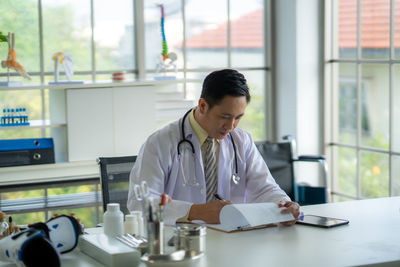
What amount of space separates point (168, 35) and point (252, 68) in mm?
725

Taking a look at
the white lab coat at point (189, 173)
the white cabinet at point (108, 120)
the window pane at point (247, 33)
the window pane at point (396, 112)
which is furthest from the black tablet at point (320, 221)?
the window pane at point (247, 33)

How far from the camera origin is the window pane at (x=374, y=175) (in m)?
4.34


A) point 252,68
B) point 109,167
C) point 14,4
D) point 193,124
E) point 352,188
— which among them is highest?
point 14,4

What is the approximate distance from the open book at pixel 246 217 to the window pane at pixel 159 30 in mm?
2391

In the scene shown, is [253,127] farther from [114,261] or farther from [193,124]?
[114,261]

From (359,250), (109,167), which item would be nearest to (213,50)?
(109,167)

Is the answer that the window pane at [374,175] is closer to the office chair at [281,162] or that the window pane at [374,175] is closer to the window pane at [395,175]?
the window pane at [395,175]

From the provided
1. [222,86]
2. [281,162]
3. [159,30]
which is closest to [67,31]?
[159,30]

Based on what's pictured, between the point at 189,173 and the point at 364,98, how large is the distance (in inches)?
83.9

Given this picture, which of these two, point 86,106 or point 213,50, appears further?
point 213,50

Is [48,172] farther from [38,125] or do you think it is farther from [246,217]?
[246,217]

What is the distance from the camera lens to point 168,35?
474cm

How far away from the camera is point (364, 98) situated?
446cm

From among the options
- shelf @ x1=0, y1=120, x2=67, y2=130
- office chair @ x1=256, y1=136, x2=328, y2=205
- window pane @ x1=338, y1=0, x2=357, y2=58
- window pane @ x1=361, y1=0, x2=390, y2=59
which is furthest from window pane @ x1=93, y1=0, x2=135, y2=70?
window pane @ x1=361, y1=0, x2=390, y2=59
